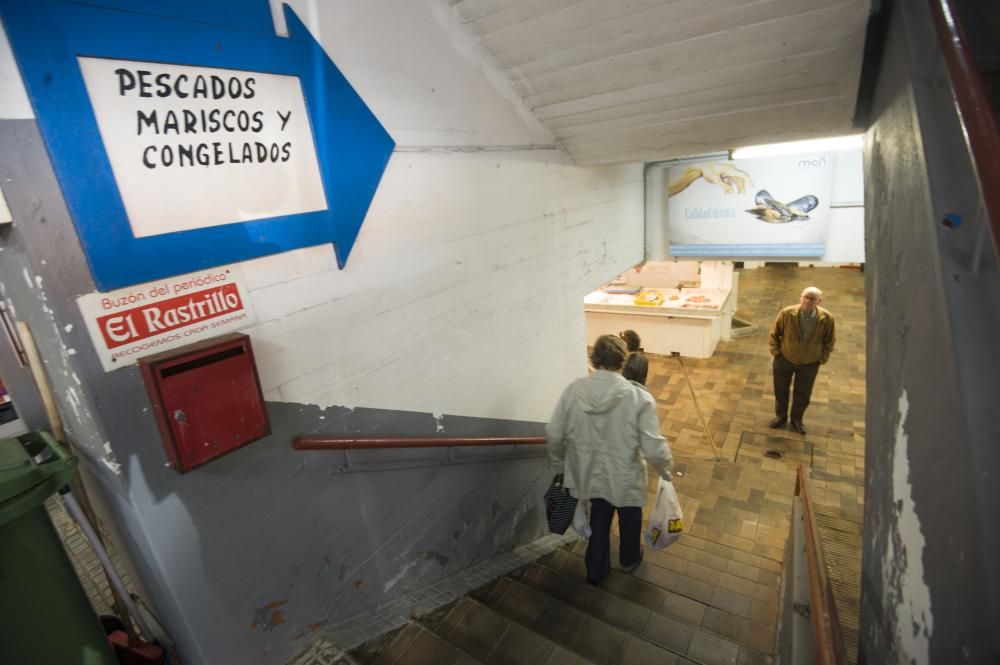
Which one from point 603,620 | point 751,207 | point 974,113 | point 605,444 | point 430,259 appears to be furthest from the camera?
point 751,207

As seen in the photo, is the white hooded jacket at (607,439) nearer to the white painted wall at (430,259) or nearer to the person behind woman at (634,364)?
the white painted wall at (430,259)

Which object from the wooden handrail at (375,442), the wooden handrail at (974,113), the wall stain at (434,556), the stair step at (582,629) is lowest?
the stair step at (582,629)

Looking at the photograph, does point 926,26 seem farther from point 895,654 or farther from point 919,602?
point 895,654

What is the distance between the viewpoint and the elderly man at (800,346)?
4957 mm

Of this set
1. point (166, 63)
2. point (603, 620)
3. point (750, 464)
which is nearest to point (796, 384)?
point (750, 464)

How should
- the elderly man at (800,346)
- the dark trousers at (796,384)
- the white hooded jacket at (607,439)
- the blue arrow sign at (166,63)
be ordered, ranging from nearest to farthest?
the blue arrow sign at (166,63) → the white hooded jacket at (607,439) → the elderly man at (800,346) → the dark trousers at (796,384)

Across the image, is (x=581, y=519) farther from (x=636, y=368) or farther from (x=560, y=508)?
(x=636, y=368)

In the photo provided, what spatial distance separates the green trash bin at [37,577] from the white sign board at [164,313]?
1.17 feet

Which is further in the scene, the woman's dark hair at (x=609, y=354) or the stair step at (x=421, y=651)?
the woman's dark hair at (x=609, y=354)

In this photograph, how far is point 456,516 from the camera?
302 centimetres

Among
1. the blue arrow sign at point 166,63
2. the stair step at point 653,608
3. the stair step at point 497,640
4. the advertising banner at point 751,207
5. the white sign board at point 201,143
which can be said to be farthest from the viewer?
the advertising banner at point 751,207

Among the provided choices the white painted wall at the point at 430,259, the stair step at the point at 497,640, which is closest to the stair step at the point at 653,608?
the stair step at the point at 497,640

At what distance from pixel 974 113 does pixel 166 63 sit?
1989 mm

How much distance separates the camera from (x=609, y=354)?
2.70m
